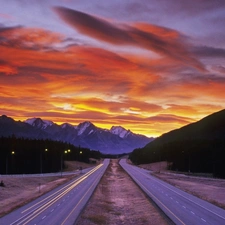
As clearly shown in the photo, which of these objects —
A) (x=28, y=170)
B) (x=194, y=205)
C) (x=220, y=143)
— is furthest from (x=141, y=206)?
(x=220, y=143)

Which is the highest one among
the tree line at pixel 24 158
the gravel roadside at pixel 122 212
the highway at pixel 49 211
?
the tree line at pixel 24 158

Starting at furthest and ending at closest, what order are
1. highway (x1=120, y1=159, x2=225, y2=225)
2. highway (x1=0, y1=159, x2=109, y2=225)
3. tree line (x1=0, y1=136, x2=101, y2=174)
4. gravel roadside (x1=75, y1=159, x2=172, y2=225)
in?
tree line (x1=0, y1=136, x2=101, y2=174), gravel roadside (x1=75, y1=159, x2=172, y2=225), highway (x1=120, y1=159, x2=225, y2=225), highway (x1=0, y1=159, x2=109, y2=225)

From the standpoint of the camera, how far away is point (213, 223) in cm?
4731

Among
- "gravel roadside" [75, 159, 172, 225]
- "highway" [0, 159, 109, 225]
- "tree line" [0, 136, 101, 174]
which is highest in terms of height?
"tree line" [0, 136, 101, 174]

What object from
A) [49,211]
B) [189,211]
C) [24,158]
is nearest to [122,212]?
[189,211]

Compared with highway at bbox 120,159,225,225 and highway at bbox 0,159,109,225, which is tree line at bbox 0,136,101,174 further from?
highway at bbox 120,159,225,225

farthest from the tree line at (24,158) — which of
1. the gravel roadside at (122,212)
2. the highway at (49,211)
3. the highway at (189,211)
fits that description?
the highway at (189,211)

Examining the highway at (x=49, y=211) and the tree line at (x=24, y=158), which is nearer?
the highway at (x=49, y=211)

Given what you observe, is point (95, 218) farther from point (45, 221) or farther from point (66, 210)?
point (45, 221)

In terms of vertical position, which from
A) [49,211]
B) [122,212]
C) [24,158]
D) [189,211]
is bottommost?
[122,212]

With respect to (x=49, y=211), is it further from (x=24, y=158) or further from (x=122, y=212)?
(x=24, y=158)

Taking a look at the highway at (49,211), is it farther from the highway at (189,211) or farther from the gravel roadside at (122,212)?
the highway at (189,211)

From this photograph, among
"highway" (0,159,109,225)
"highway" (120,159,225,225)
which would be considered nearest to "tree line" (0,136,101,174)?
"highway" (0,159,109,225)

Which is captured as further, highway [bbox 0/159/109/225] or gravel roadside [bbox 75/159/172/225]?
gravel roadside [bbox 75/159/172/225]
